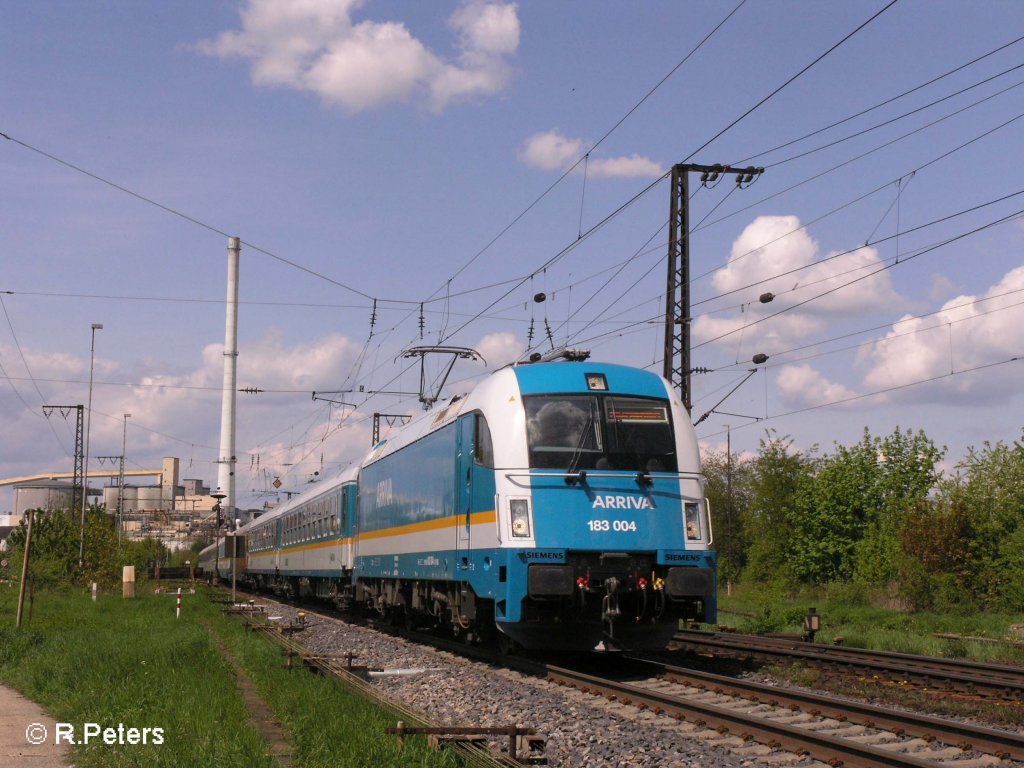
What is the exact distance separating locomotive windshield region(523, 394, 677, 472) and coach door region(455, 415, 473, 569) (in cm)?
151

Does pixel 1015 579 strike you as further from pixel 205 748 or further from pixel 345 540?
pixel 205 748

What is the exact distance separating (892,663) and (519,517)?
5350 mm

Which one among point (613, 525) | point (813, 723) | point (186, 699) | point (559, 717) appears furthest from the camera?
point (613, 525)

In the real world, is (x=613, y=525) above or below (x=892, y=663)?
above

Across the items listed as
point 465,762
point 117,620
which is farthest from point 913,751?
point 117,620

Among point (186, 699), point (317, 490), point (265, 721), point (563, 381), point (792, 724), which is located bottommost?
point (792, 724)

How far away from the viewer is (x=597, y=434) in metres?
14.3

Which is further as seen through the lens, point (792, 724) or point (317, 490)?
point (317, 490)

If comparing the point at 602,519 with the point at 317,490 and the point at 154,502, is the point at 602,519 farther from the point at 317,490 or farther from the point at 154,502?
the point at 154,502

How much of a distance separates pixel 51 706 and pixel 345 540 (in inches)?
637

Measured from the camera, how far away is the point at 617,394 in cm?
1465

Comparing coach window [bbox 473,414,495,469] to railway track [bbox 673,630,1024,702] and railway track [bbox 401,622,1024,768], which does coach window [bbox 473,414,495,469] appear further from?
railway track [bbox 673,630,1024,702]

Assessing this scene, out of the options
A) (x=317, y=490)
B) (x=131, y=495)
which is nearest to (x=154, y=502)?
(x=131, y=495)

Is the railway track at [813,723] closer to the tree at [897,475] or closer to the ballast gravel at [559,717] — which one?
the ballast gravel at [559,717]
